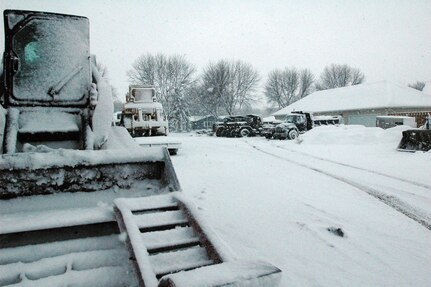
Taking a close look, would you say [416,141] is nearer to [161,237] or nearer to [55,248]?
[161,237]

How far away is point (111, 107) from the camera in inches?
169

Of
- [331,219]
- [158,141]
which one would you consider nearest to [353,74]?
[158,141]

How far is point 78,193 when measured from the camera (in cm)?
309

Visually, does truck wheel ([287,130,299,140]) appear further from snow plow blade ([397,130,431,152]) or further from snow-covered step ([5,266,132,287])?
snow-covered step ([5,266,132,287])

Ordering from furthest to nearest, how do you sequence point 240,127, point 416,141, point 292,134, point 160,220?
point 240,127, point 292,134, point 416,141, point 160,220

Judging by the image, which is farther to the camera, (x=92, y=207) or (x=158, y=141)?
(x=158, y=141)

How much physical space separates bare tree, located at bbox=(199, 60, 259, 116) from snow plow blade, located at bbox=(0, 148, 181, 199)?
5393 cm

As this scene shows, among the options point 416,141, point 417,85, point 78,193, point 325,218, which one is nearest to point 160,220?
point 78,193

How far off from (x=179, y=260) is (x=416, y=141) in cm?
1278

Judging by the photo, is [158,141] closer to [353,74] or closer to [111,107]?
[111,107]

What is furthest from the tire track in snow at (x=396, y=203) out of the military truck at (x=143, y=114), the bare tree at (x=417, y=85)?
the bare tree at (x=417, y=85)

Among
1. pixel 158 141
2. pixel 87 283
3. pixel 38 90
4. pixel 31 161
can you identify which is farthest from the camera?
pixel 158 141

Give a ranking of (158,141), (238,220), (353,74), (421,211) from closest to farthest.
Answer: (238,220)
(421,211)
(158,141)
(353,74)

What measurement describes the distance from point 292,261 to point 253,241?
647mm
